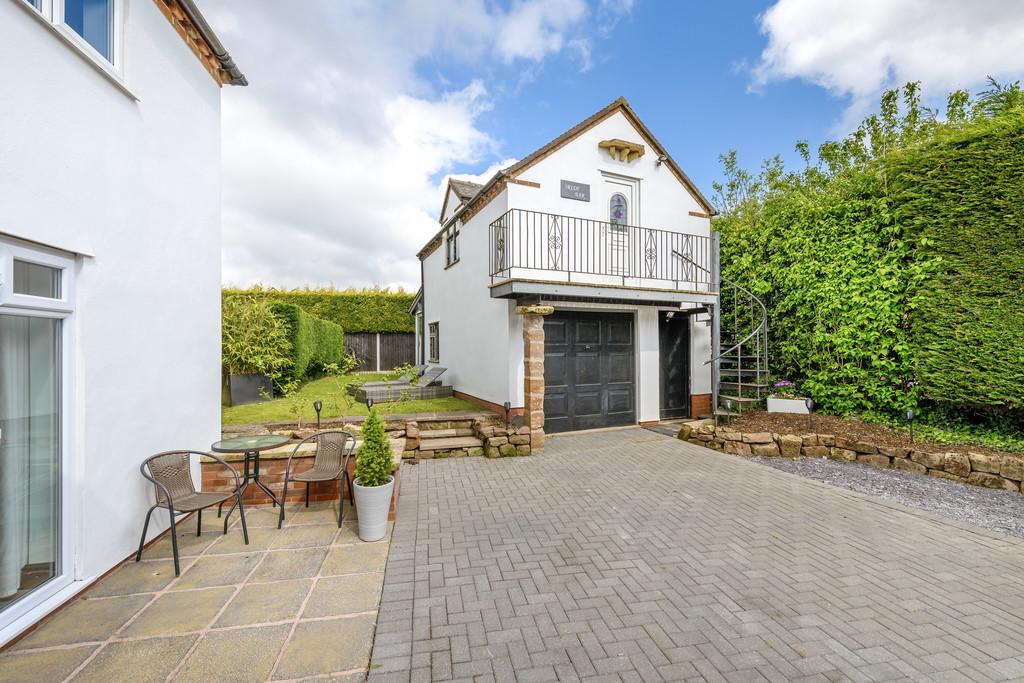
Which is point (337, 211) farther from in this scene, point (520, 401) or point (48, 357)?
point (48, 357)

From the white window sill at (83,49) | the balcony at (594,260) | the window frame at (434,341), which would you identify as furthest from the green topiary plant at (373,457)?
the window frame at (434,341)

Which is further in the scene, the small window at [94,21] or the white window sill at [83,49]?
the small window at [94,21]

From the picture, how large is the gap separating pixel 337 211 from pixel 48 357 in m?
19.5

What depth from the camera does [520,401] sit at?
26.5 feet

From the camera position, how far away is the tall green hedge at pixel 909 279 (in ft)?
19.4

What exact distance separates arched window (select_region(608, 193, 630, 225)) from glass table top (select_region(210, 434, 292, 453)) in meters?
7.75

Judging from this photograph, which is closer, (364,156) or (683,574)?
(683,574)

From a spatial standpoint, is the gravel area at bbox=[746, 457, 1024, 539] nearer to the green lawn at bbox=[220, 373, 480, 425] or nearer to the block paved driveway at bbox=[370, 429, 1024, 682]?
the block paved driveway at bbox=[370, 429, 1024, 682]

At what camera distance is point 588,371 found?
8.96 meters

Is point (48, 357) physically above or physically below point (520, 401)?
above

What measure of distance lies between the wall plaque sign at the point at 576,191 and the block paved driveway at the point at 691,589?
19.5ft

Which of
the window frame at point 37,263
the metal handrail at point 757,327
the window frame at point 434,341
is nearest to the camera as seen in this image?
the window frame at point 37,263

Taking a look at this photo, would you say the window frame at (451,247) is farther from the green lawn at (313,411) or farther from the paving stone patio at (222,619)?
the paving stone patio at (222,619)

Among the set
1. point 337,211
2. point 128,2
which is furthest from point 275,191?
point 128,2
